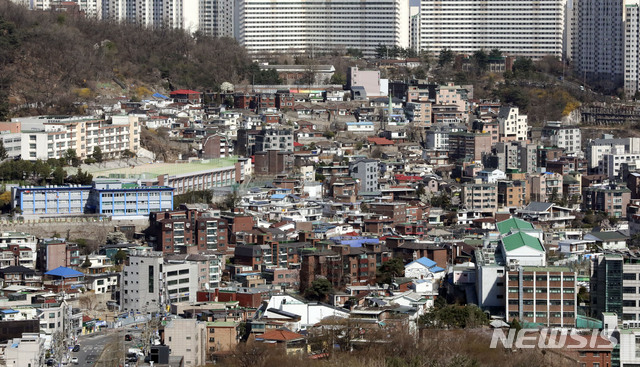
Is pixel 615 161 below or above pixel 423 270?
above

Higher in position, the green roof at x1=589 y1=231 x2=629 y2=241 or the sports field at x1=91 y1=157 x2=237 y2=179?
the sports field at x1=91 y1=157 x2=237 y2=179

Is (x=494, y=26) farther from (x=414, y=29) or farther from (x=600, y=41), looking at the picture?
(x=600, y=41)

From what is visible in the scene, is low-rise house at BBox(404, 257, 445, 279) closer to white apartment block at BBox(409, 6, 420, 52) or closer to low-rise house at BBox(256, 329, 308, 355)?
low-rise house at BBox(256, 329, 308, 355)

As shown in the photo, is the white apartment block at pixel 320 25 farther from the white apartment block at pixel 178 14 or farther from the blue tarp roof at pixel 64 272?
the blue tarp roof at pixel 64 272

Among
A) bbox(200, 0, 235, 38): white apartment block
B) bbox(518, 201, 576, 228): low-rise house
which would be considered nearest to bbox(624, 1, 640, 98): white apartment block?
bbox(200, 0, 235, 38): white apartment block

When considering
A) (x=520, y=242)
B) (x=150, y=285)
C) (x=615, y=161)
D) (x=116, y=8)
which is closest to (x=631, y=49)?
(x=615, y=161)

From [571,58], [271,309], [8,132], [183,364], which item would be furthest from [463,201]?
[571,58]
